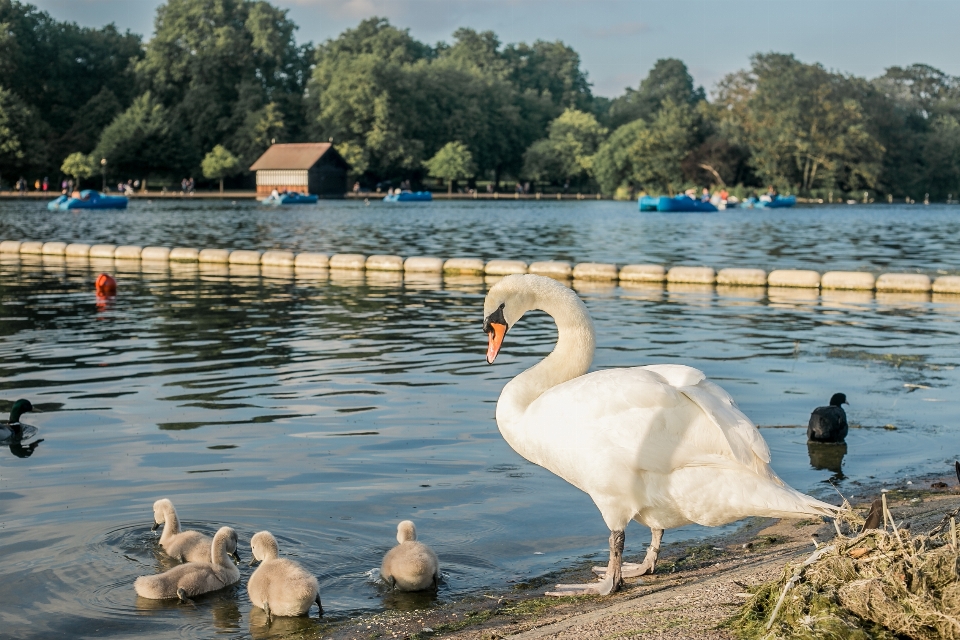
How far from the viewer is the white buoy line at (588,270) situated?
811 inches

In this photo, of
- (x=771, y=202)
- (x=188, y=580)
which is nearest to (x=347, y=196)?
(x=771, y=202)

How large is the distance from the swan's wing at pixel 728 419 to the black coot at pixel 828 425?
12.0 feet

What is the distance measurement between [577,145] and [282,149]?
103 feet

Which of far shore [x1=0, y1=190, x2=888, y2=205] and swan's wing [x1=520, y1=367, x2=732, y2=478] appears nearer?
swan's wing [x1=520, y1=367, x2=732, y2=478]

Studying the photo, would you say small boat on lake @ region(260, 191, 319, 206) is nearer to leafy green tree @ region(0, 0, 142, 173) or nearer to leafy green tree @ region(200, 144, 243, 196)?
leafy green tree @ region(200, 144, 243, 196)

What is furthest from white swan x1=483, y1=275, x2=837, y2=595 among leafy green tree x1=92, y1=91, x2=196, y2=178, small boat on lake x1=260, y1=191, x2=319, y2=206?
leafy green tree x1=92, y1=91, x2=196, y2=178

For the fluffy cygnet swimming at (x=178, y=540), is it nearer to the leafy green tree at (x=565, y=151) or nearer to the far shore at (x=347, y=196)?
the far shore at (x=347, y=196)

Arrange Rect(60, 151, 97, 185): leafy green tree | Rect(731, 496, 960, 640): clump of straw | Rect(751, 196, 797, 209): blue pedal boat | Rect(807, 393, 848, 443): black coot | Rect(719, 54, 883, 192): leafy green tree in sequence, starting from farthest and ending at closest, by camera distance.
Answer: Rect(719, 54, 883, 192): leafy green tree
Rect(60, 151, 97, 185): leafy green tree
Rect(751, 196, 797, 209): blue pedal boat
Rect(807, 393, 848, 443): black coot
Rect(731, 496, 960, 640): clump of straw

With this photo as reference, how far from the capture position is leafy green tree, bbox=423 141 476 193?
106m

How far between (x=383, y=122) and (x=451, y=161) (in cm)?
823

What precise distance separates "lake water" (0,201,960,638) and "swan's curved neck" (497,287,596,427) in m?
Result: 1.08

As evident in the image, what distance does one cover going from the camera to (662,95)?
18212 cm

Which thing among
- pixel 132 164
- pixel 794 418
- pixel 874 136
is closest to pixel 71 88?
pixel 132 164

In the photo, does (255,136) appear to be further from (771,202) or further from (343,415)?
(343,415)
